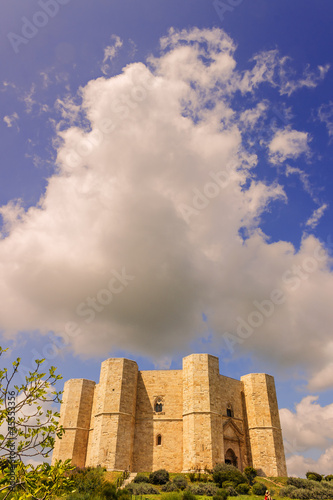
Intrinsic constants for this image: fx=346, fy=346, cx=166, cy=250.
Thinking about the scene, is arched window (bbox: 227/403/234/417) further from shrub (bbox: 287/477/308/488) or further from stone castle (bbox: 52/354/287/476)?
shrub (bbox: 287/477/308/488)

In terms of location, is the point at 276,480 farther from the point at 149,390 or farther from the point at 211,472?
the point at 149,390

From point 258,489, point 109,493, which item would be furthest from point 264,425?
point 109,493

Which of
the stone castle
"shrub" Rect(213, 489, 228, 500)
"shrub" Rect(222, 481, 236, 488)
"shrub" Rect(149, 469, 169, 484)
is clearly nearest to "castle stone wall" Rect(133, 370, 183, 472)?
the stone castle

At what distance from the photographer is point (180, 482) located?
21.8 metres

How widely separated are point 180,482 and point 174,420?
6050 mm

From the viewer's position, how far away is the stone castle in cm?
2569

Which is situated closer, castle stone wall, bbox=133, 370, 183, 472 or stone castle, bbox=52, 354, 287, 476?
stone castle, bbox=52, 354, 287, 476

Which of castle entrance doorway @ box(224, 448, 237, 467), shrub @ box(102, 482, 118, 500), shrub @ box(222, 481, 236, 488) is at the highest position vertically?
castle entrance doorway @ box(224, 448, 237, 467)

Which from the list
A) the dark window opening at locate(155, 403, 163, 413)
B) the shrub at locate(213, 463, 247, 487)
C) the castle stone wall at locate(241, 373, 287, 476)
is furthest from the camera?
the dark window opening at locate(155, 403, 163, 413)

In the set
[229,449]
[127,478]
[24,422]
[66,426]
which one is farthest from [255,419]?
[24,422]

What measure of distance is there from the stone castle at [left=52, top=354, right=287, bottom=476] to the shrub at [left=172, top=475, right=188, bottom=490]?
275 cm

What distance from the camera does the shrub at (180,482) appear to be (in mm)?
21269

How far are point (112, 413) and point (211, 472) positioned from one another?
819 cm

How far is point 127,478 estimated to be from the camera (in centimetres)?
2370
